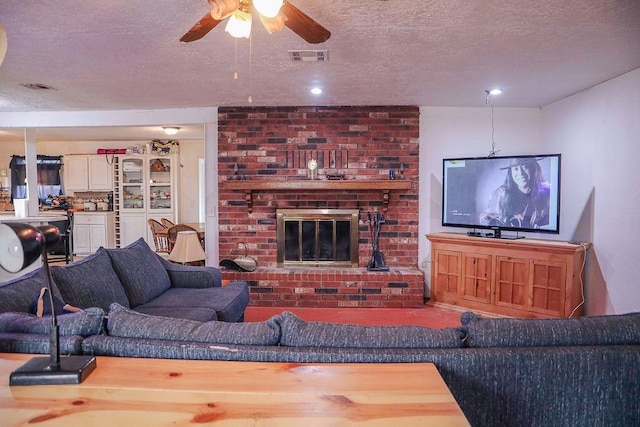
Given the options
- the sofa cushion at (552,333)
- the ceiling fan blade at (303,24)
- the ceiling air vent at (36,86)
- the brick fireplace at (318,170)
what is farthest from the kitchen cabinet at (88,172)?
the sofa cushion at (552,333)

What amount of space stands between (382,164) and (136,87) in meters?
2.66

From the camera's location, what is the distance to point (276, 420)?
837 mm

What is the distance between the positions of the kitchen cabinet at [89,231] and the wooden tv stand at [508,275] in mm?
5819

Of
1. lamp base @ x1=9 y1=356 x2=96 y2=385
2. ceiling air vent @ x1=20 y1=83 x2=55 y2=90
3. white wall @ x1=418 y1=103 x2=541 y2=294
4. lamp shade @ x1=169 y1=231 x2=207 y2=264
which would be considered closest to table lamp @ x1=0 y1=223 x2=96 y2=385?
lamp base @ x1=9 y1=356 x2=96 y2=385

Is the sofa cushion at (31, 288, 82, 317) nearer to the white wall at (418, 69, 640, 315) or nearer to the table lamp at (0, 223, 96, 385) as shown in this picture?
the table lamp at (0, 223, 96, 385)

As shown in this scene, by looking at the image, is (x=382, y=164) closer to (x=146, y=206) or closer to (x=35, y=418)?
(x=35, y=418)

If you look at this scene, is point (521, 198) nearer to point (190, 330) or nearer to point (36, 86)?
point (190, 330)

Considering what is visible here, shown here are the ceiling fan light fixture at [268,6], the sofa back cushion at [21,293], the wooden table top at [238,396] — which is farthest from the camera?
the sofa back cushion at [21,293]

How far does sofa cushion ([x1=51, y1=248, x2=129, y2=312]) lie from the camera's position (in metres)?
2.08

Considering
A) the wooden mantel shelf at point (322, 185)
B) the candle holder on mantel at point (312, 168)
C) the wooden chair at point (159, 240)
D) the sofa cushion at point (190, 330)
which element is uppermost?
the candle holder on mantel at point (312, 168)

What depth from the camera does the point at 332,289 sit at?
413 cm

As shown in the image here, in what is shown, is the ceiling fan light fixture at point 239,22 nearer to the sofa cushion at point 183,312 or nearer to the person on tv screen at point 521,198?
the sofa cushion at point 183,312

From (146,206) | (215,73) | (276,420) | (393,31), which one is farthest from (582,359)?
(146,206)

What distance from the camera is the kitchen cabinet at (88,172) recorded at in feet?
23.2
